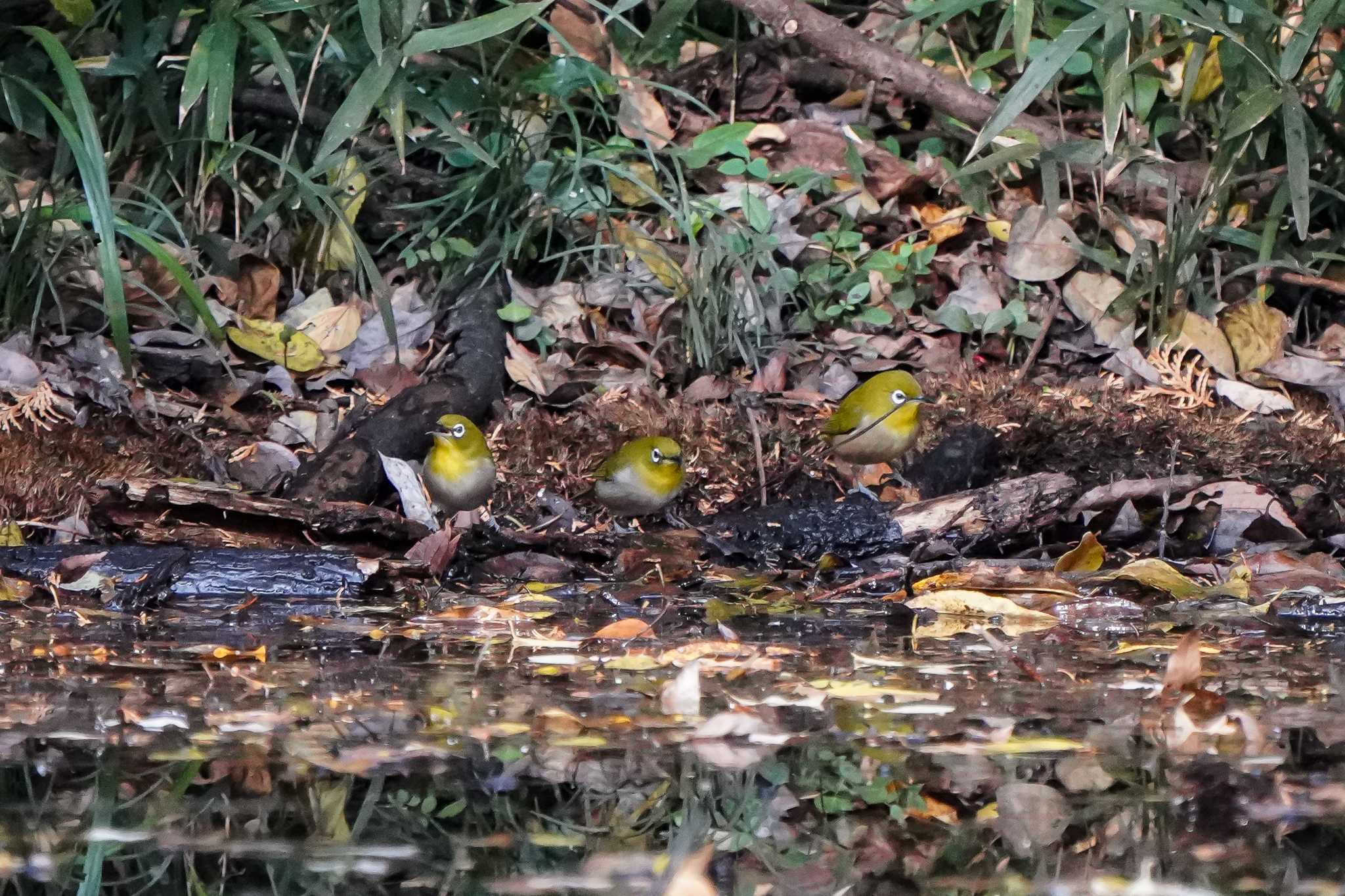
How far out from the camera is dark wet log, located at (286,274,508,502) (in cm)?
449

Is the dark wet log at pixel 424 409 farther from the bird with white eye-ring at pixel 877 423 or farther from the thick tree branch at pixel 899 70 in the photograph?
the thick tree branch at pixel 899 70

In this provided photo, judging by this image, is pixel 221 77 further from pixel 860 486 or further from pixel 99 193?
pixel 860 486

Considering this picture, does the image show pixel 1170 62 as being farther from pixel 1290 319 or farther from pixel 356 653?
pixel 356 653

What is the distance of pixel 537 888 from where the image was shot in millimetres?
1511

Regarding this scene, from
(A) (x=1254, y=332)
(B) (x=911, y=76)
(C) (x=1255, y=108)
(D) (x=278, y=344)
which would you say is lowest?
(D) (x=278, y=344)

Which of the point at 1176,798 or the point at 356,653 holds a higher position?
the point at 1176,798

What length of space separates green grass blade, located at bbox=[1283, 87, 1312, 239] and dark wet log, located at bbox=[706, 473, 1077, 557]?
5.61 feet

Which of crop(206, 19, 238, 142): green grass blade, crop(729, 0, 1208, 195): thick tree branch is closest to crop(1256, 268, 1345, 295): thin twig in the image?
crop(729, 0, 1208, 195): thick tree branch

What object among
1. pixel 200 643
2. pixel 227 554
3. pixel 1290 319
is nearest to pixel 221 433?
pixel 227 554

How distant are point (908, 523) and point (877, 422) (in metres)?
0.95

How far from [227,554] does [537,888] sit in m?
2.38

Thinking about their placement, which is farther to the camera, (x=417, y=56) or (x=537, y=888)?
(x=417, y=56)

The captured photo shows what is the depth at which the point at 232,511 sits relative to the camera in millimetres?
3822

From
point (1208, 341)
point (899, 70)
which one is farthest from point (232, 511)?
point (1208, 341)
